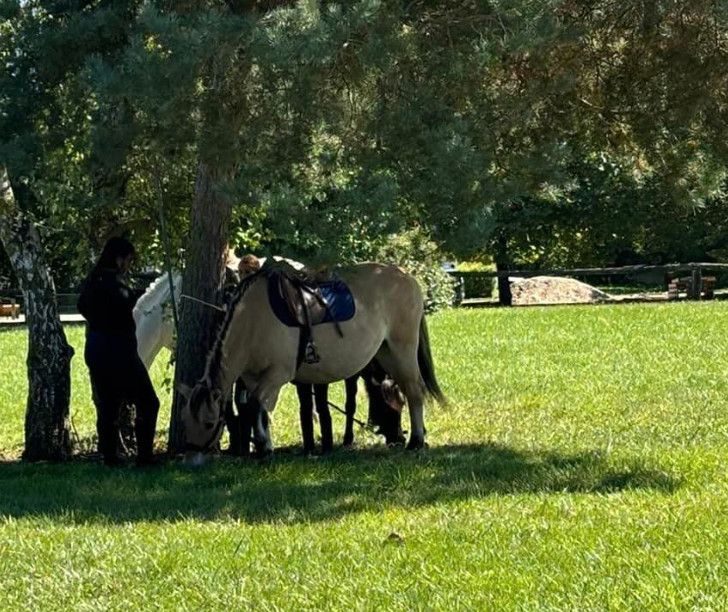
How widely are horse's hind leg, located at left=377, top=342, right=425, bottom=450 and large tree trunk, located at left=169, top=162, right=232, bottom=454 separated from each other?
5.07 ft

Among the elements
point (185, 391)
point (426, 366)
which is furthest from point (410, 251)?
point (185, 391)

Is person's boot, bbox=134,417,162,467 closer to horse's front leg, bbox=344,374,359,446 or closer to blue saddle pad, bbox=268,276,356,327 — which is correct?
blue saddle pad, bbox=268,276,356,327

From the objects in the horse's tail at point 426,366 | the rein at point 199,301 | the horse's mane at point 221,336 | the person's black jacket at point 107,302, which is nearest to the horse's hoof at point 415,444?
the horse's tail at point 426,366

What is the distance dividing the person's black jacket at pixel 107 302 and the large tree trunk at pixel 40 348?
99 cm

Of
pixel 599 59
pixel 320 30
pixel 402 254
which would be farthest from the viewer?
pixel 402 254

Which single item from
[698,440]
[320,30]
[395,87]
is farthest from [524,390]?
[320,30]

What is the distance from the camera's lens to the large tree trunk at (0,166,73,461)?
942 cm

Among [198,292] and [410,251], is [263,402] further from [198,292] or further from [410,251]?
[410,251]

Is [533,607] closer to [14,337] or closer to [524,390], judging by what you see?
[524,390]

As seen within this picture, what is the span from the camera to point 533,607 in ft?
14.5

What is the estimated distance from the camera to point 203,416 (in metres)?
8.52

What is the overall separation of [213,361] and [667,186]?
155 inches

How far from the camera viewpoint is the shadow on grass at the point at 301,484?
6.83 m

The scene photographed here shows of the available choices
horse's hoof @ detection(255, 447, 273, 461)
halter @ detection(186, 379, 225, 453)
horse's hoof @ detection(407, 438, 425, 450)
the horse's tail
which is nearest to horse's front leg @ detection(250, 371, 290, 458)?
horse's hoof @ detection(255, 447, 273, 461)
